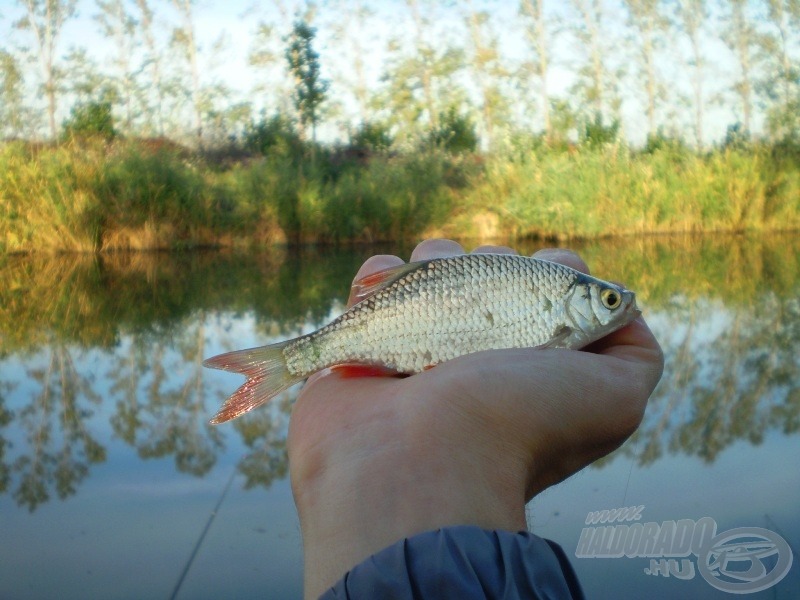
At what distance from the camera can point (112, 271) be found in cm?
1049

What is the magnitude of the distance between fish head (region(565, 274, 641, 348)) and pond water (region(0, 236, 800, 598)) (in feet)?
2.99

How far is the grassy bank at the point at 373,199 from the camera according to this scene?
43.2 ft

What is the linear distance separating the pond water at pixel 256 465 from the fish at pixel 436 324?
3.11 ft

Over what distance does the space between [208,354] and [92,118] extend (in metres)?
19.3

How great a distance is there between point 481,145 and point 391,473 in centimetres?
2490

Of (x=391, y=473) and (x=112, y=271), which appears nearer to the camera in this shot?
(x=391, y=473)

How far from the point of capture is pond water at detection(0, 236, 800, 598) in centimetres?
238

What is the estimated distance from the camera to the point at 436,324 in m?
1.54

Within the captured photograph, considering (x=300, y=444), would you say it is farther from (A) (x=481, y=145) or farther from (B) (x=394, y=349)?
(A) (x=481, y=145)

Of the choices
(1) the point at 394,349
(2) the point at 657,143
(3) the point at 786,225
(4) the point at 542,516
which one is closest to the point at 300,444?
(1) the point at 394,349

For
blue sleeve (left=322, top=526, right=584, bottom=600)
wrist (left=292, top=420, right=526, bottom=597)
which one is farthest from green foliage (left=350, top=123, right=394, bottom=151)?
blue sleeve (left=322, top=526, right=584, bottom=600)

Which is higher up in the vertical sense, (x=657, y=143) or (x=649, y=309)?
(x=657, y=143)

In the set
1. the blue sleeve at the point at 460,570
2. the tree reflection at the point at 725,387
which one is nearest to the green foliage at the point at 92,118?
the tree reflection at the point at 725,387
